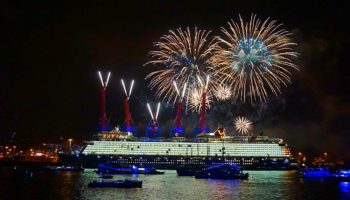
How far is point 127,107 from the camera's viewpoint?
104438 millimetres

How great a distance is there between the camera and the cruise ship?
116 meters

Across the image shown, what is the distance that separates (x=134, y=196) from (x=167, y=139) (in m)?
64.5

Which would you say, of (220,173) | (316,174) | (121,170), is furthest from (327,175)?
(121,170)

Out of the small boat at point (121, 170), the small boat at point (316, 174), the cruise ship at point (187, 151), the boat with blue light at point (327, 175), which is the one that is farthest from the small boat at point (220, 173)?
the cruise ship at point (187, 151)

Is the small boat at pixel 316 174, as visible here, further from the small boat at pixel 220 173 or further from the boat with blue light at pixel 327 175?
the small boat at pixel 220 173

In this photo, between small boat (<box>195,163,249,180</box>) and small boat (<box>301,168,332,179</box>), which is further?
small boat (<box>301,168,332,179</box>)

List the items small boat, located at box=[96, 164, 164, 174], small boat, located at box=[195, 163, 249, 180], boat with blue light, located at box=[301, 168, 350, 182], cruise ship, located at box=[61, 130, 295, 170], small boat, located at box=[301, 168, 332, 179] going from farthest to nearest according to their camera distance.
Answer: cruise ship, located at box=[61, 130, 295, 170] → small boat, located at box=[301, 168, 332, 179] → small boat, located at box=[96, 164, 164, 174] → boat with blue light, located at box=[301, 168, 350, 182] → small boat, located at box=[195, 163, 249, 180]

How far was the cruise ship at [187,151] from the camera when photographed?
4569 inches

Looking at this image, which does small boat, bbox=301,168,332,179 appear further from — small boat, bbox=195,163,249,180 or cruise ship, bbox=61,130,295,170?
small boat, bbox=195,163,249,180

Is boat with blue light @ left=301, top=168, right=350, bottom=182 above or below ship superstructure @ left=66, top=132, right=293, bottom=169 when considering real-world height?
below

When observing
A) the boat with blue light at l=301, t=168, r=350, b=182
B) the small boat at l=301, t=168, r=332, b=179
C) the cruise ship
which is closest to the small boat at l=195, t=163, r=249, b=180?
the boat with blue light at l=301, t=168, r=350, b=182

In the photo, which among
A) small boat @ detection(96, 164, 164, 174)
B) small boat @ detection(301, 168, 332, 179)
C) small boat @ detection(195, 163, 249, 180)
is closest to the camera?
small boat @ detection(195, 163, 249, 180)

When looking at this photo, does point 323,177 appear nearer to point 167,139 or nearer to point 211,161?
point 211,161

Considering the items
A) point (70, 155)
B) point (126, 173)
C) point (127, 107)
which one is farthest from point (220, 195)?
point (70, 155)
